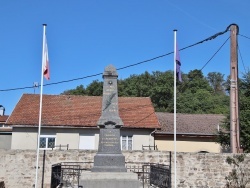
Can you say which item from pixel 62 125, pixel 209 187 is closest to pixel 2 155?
pixel 62 125

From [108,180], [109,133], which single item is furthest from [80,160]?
[108,180]

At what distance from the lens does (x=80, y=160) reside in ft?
56.9

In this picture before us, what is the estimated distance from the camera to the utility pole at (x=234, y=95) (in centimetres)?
1585

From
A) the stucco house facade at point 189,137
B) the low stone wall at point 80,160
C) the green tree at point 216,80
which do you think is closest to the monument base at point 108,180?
the low stone wall at point 80,160

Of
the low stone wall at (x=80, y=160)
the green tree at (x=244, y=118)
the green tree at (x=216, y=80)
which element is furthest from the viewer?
the green tree at (x=216, y=80)

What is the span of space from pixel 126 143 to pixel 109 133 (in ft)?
39.6

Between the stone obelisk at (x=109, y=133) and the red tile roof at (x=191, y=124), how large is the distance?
12.6 metres

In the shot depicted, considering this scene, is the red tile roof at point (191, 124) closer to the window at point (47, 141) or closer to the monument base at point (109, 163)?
the window at point (47, 141)

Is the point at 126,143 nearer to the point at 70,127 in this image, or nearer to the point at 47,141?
the point at 70,127

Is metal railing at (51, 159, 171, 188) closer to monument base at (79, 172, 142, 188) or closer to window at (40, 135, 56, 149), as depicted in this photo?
monument base at (79, 172, 142, 188)


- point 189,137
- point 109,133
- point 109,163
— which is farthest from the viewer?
point 189,137

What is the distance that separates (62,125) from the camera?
81.0 feet

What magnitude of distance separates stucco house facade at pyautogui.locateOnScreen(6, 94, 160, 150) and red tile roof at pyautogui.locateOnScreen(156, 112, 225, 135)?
4.88 ft

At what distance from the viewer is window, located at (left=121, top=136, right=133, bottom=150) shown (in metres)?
25.1
